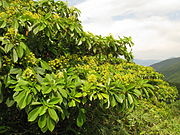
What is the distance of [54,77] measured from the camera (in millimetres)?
2230

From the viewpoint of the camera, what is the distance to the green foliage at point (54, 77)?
74.6 inches

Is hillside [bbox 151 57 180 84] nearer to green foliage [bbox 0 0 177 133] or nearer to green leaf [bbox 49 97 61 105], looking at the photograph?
green foliage [bbox 0 0 177 133]

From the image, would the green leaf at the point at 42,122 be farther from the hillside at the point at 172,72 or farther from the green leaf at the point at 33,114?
the hillside at the point at 172,72

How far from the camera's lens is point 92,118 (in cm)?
319

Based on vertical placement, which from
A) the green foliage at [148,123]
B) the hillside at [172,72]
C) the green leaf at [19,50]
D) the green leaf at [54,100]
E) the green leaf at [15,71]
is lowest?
the hillside at [172,72]

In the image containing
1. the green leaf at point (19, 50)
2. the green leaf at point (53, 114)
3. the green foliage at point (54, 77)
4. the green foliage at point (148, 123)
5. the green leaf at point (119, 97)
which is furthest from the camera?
the green foliage at point (148, 123)

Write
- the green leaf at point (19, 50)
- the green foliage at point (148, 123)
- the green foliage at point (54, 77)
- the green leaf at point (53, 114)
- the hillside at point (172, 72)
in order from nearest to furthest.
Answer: the green leaf at point (53, 114) < the green foliage at point (54, 77) < the green leaf at point (19, 50) < the green foliage at point (148, 123) < the hillside at point (172, 72)

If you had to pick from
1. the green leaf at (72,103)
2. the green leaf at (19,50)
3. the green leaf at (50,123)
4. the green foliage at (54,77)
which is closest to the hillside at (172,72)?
the green foliage at (54,77)

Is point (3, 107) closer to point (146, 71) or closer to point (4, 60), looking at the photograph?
point (4, 60)

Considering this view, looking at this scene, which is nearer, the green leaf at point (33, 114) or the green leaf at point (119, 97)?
the green leaf at point (33, 114)

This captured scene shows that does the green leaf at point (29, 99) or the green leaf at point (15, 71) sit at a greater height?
the green leaf at point (15, 71)

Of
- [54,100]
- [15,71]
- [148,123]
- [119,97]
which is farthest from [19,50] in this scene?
[148,123]

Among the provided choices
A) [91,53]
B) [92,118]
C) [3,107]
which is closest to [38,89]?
[3,107]

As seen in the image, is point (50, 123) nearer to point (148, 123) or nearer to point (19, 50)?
point (19, 50)
